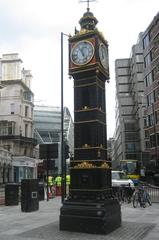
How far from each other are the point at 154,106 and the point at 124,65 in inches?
2119

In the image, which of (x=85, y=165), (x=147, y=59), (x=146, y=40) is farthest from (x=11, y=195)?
(x=146, y=40)

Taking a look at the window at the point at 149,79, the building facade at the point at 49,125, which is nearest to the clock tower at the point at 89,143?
the window at the point at 149,79

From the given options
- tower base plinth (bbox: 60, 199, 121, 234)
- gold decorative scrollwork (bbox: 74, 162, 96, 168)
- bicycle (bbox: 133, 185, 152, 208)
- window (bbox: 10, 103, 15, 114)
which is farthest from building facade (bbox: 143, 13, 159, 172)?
tower base plinth (bbox: 60, 199, 121, 234)

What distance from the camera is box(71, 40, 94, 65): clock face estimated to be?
43.0ft

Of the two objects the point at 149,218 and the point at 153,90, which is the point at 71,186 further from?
the point at 153,90

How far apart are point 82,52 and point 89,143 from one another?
11.2 ft

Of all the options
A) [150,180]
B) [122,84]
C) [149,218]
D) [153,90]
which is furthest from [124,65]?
[149,218]

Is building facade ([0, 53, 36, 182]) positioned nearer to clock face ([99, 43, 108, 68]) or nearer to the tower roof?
clock face ([99, 43, 108, 68])

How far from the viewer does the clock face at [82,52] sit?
43.0 feet

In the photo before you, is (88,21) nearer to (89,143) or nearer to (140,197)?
(89,143)

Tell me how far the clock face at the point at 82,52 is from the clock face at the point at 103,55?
1.52ft

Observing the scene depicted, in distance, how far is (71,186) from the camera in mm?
12336

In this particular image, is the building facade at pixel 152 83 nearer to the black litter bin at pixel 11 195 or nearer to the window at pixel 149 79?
the window at pixel 149 79

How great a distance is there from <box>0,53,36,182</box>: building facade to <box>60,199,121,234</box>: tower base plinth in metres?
53.2
